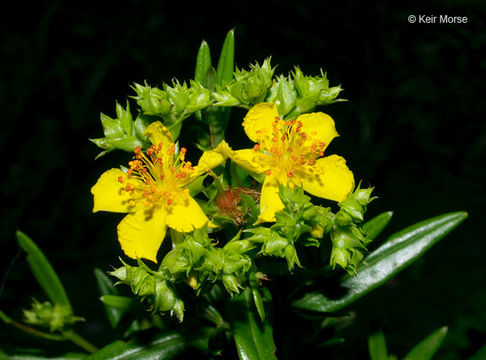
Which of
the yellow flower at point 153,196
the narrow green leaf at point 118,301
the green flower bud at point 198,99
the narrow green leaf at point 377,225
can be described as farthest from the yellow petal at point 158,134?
the narrow green leaf at point 377,225

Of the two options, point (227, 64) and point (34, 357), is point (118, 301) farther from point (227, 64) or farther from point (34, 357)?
point (227, 64)

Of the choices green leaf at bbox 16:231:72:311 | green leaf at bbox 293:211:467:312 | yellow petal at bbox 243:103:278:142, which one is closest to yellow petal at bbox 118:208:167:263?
yellow petal at bbox 243:103:278:142

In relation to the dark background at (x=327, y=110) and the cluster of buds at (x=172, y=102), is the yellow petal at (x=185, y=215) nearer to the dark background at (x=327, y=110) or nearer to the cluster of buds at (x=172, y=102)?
the cluster of buds at (x=172, y=102)

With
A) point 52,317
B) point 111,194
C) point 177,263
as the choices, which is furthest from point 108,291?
point 177,263

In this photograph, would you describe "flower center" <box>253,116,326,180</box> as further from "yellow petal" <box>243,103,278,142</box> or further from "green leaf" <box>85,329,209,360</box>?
"green leaf" <box>85,329,209,360</box>

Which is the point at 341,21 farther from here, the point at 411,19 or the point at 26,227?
the point at 26,227

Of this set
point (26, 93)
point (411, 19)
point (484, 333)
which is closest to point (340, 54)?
point (411, 19)
